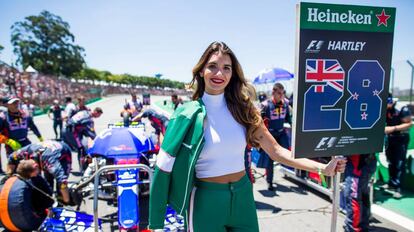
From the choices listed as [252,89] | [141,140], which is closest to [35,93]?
[141,140]

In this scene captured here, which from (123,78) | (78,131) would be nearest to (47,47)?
(123,78)

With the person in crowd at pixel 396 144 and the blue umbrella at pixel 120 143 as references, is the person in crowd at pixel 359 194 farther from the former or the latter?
the blue umbrella at pixel 120 143

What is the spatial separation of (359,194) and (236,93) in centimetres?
212

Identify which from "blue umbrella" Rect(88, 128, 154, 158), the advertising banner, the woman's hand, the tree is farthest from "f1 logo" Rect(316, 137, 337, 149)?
the tree

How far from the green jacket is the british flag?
2.61 ft

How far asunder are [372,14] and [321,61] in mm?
499

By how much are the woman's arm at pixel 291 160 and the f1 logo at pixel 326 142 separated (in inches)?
4.5

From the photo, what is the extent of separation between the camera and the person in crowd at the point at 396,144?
173 inches

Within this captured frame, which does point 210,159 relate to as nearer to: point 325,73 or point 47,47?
point 325,73

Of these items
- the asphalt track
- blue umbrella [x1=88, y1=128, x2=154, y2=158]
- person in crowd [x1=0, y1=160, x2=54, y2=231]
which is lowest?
the asphalt track

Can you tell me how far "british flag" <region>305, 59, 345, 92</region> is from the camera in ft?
5.90

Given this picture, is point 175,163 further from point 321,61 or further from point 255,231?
Result: point 321,61

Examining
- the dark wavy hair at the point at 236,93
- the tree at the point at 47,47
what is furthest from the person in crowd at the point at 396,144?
the tree at the point at 47,47

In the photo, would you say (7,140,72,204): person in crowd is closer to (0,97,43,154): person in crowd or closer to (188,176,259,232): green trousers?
(0,97,43,154): person in crowd
